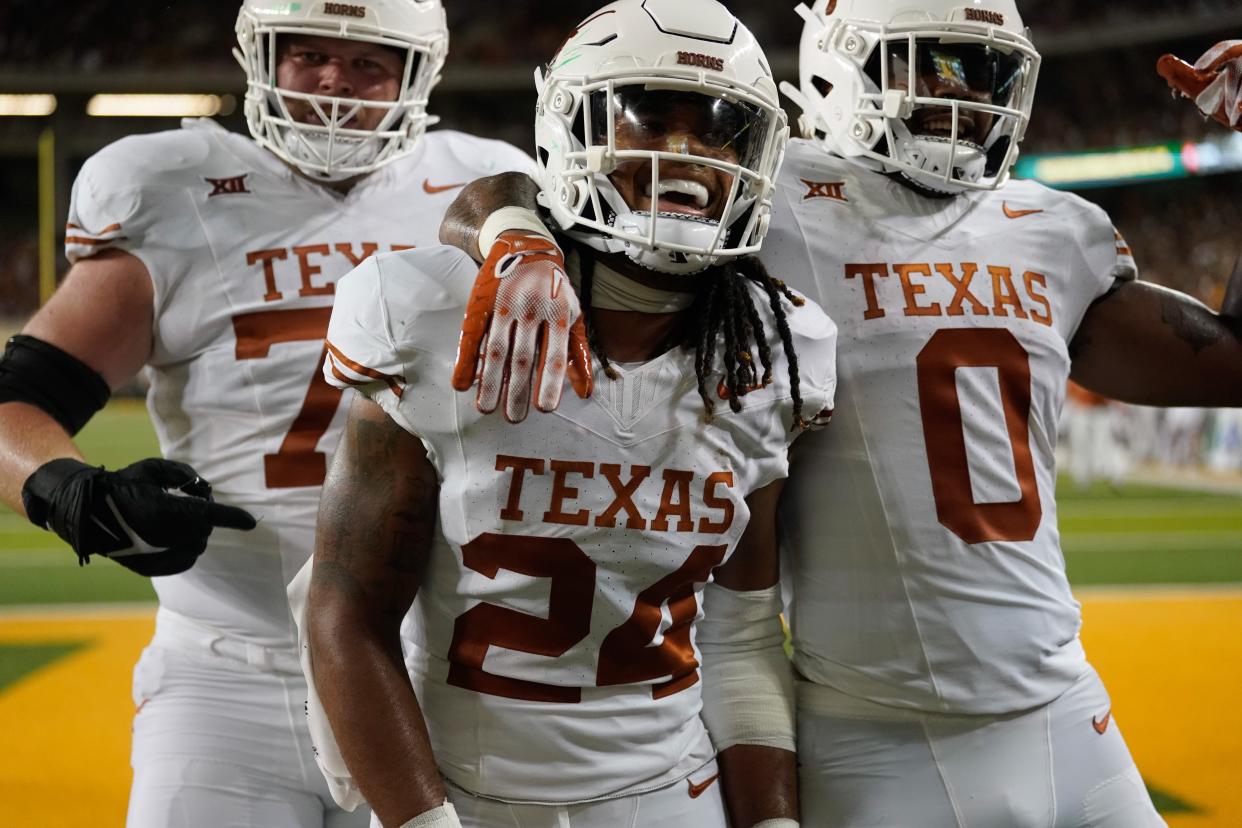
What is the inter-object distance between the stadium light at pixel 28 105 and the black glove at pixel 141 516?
23.5 meters

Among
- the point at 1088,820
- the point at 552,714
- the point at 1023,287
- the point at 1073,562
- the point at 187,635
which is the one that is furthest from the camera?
the point at 1073,562

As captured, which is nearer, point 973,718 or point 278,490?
point 973,718

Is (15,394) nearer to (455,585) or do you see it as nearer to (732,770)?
(455,585)

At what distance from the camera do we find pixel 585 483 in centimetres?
155

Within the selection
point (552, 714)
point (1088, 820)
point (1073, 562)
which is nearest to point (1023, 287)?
point (1088, 820)

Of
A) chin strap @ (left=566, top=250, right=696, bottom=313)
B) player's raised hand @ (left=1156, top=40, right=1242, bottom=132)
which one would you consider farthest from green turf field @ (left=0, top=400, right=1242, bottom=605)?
chin strap @ (left=566, top=250, right=696, bottom=313)

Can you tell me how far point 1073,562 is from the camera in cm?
786

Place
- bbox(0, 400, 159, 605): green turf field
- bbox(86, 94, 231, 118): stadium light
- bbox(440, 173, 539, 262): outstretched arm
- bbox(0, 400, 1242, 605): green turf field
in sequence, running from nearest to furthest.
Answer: bbox(440, 173, 539, 262): outstretched arm → bbox(0, 400, 159, 605): green turf field → bbox(0, 400, 1242, 605): green turf field → bbox(86, 94, 231, 118): stadium light

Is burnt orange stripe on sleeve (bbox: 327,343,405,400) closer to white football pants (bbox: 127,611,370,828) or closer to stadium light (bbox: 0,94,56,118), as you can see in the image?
white football pants (bbox: 127,611,370,828)

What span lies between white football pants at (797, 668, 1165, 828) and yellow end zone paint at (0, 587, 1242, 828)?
208 cm

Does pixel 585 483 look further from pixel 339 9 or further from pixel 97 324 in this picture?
pixel 339 9

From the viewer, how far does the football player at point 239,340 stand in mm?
2080

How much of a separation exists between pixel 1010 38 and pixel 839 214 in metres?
0.40

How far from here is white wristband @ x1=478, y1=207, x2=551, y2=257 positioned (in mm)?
1627
